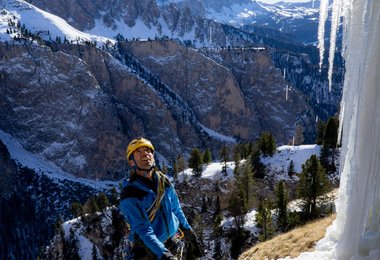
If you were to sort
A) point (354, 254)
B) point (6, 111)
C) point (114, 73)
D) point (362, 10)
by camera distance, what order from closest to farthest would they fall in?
point (362, 10), point (354, 254), point (6, 111), point (114, 73)

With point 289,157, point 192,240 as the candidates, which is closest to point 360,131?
point 192,240

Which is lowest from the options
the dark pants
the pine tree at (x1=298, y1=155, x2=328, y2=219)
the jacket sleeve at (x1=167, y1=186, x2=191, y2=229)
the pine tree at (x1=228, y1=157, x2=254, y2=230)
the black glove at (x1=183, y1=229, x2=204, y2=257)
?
the pine tree at (x1=228, y1=157, x2=254, y2=230)

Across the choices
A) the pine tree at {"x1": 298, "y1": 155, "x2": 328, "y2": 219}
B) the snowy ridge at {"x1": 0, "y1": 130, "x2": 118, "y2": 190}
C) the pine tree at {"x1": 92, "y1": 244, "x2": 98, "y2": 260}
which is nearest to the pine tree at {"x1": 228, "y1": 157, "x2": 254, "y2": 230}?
the pine tree at {"x1": 298, "y1": 155, "x2": 328, "y2": 219}

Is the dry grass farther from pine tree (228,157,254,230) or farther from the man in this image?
pine tree (228,157,254,230)

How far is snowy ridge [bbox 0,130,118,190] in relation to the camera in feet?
491

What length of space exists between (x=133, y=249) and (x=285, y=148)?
75527 millimetres

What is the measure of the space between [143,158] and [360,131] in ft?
12.1

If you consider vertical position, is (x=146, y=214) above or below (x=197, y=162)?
above

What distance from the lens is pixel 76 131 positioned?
545ft

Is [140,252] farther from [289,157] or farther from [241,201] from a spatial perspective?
[289,157]

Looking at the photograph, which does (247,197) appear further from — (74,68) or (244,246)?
(74,68)

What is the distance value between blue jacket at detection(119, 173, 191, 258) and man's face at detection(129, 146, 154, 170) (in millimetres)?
272

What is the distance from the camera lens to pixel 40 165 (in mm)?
154125

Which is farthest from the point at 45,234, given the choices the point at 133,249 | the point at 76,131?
the point at 133,249
